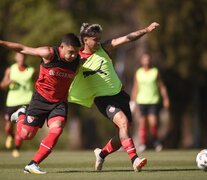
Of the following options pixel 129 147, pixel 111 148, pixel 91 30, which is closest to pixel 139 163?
pixel 129 147

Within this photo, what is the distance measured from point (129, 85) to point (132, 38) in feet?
130

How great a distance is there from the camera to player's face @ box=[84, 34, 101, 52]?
1545 cm

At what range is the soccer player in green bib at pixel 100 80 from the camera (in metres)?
15.4

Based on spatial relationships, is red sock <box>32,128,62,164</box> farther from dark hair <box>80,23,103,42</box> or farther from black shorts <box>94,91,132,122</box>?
dark hair <box>80,23,103,42</box>

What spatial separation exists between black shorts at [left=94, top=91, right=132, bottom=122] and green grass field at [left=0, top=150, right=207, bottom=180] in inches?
36.6

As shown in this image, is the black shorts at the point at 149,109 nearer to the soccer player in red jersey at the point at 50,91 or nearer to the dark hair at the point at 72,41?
the soccer player in red jersey at the point at 50,91

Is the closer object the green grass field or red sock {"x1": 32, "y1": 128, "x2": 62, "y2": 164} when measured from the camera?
the green grass field

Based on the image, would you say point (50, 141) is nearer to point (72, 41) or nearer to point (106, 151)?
point (106, 151)

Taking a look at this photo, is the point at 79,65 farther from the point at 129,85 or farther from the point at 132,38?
the point at 129,85

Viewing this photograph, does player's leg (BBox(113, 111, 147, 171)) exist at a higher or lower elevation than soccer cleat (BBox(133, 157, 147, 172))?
higher

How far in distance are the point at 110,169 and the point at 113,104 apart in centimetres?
123

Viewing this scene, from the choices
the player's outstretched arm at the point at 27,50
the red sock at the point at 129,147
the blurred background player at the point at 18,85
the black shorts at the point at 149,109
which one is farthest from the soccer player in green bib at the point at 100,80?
the black shorts at the point at 149,109

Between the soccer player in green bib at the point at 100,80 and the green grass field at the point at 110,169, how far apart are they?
0.65 metres

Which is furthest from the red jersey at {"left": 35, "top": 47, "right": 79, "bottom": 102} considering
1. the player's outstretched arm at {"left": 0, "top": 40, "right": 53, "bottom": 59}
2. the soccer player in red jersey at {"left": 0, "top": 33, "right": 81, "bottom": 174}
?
the player's outstretched arm at {"left": 0, "top": 40, "right": 53, "bottom": 59}
